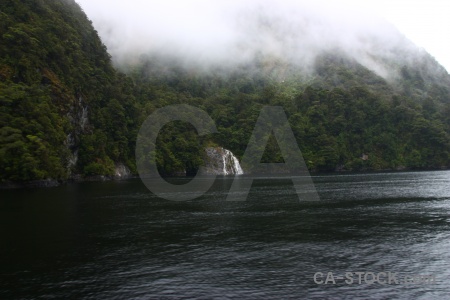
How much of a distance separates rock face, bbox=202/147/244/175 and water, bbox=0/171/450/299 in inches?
4041

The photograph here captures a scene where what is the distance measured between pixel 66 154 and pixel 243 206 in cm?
6617

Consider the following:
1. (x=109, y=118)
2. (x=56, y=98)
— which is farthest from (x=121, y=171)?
(x=56, y=98)

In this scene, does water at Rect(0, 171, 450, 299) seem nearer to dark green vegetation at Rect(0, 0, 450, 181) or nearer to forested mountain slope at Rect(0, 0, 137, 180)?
forested mountain slope at Rect(0, 0, 137, 180)

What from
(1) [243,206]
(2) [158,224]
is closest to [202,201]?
(1) [243,206]

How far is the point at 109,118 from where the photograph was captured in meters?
129

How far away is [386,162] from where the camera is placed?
17700cm

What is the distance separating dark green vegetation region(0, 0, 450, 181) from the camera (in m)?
86.8

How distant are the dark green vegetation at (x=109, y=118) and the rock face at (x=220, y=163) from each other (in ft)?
18.8

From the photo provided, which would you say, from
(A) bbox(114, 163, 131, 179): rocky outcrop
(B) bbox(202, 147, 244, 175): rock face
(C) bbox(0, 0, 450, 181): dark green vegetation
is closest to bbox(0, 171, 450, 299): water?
(C) bbox(0, 0, 450, 181): dark green vegetation

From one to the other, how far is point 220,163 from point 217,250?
414 feet

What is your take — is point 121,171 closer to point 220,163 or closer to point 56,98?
point 56,98

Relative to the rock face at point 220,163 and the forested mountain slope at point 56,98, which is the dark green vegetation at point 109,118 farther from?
the rock face at point 220,163

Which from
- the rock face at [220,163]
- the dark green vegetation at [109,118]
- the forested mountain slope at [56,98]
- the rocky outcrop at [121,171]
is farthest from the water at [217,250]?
the rock face at [220,163]

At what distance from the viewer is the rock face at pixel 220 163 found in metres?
152
